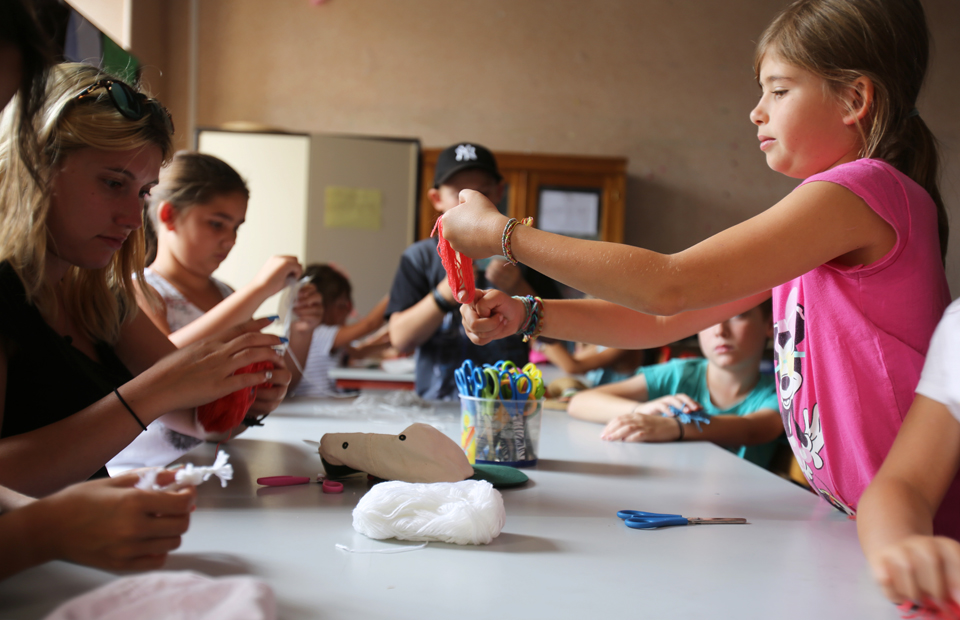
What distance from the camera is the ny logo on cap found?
2.13 metres

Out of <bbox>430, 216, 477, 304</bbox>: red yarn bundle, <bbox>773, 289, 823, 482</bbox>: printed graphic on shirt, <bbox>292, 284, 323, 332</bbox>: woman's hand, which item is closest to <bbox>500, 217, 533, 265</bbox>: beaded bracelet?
<bbox>430, 216, 477, 304</bbox>: red yarn bundle

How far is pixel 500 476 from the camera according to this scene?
987 millimetres

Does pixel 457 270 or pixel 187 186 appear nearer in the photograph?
pixel 457 270

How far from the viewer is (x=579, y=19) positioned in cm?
457

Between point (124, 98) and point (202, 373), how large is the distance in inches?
17.5

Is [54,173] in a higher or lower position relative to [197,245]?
higher

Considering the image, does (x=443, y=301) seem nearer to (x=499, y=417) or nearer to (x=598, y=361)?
(x=499, y=417)

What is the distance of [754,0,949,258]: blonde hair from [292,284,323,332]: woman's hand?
148 cm

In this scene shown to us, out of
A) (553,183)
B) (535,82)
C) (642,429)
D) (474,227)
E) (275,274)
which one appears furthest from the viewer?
(535,82)

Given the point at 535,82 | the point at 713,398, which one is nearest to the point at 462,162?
the point at 713,398

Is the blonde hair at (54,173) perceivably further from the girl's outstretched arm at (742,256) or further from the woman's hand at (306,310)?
the woman's hand at (306,310)

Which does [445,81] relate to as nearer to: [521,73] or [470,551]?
[521,73]

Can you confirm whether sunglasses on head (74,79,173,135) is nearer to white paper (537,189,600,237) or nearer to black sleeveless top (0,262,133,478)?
black sleeveless top (0,262,133,478)

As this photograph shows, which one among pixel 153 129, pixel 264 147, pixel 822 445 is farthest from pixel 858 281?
pixel 264 147
